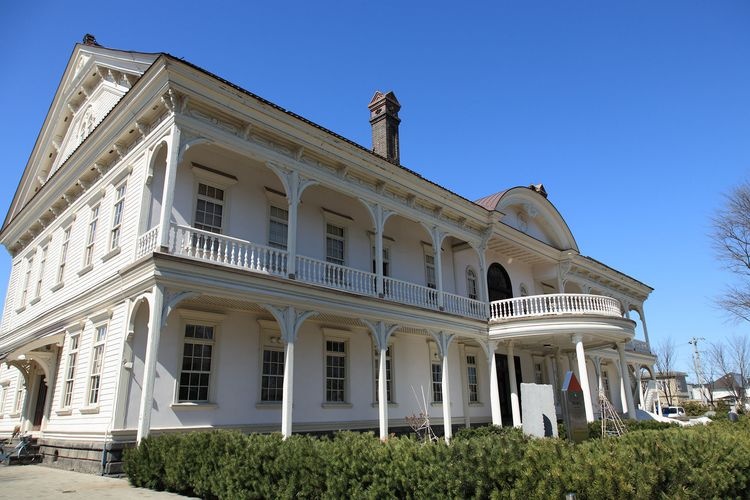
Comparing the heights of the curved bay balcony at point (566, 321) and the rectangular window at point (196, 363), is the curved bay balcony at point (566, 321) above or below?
above

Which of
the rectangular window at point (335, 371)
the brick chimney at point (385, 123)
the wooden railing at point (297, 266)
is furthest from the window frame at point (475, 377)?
the brick chimney at point (385, 123)

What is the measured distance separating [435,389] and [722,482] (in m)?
13.5

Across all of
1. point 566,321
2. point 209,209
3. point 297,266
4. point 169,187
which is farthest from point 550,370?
point 169,187

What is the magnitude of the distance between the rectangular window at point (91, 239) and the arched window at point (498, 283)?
1588cm

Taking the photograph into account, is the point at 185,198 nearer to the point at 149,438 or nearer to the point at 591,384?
the point at 149,438

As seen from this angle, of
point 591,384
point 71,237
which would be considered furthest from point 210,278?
point 591,384

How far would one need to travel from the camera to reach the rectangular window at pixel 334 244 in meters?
16.7

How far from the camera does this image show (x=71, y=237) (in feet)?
56.0

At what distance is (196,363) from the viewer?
12.6 m

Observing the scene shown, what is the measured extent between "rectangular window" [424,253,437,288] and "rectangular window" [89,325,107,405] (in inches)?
462

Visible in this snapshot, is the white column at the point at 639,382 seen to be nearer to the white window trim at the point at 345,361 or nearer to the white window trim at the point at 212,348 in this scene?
the white window trim at the point at 345,361

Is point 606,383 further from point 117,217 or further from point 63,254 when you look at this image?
point 63,254

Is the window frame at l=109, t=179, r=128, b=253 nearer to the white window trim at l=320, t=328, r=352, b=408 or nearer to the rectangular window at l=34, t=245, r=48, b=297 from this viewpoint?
the white window trim at l=320, t=328, r=352, b=408

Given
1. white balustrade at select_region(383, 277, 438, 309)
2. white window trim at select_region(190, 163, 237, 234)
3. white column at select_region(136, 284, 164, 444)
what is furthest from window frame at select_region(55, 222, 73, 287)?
white balustrade at select_region(383, 277, 438, 309)
